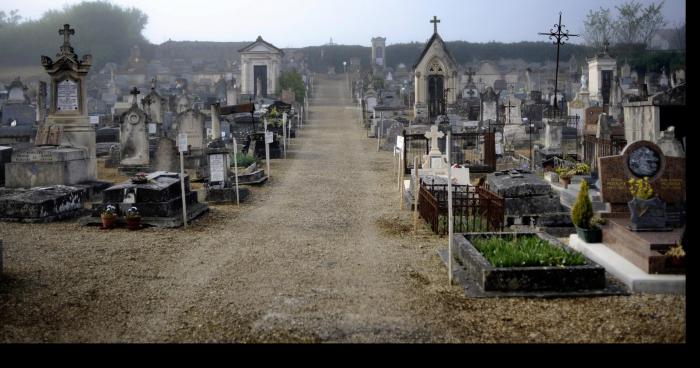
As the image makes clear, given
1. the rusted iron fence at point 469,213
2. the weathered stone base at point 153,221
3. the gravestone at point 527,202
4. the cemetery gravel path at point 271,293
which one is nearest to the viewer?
the cemetery gravel path at point 271,293

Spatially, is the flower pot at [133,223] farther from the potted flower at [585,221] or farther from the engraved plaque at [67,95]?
the potted flower at [585,221]

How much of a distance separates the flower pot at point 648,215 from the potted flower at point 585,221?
0.61 meters

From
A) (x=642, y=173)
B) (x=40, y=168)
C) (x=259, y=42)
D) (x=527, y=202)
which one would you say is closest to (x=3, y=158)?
(x=40, y=168)

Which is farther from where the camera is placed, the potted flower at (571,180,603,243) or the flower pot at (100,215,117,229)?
the flower pot at (100,215,117,229)

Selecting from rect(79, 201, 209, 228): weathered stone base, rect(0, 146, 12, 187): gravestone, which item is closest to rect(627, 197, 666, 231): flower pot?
rect(79, 201, 209, 228): weathered stone base

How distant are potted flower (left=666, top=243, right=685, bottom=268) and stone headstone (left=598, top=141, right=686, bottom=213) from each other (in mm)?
1875

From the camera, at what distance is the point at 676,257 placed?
6.54 metres

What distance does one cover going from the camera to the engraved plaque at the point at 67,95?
15.0 metres

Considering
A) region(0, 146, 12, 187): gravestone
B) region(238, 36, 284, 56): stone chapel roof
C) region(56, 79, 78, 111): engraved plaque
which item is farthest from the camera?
region(238, 36, 284, 56): stone chapel roof

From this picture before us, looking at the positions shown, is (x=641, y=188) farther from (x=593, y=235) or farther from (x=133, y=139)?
(x=133, y=139)

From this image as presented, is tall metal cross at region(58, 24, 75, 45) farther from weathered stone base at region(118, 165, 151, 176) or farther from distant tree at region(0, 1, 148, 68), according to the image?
weathered stone base at region(118, 165, 151, 176)

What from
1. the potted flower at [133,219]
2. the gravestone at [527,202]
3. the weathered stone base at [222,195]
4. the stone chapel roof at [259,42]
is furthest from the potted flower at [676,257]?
the stone chapel roof at [259,42]

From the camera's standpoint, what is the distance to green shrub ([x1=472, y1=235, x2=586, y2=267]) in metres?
6.83

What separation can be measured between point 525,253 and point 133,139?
13168 mm
